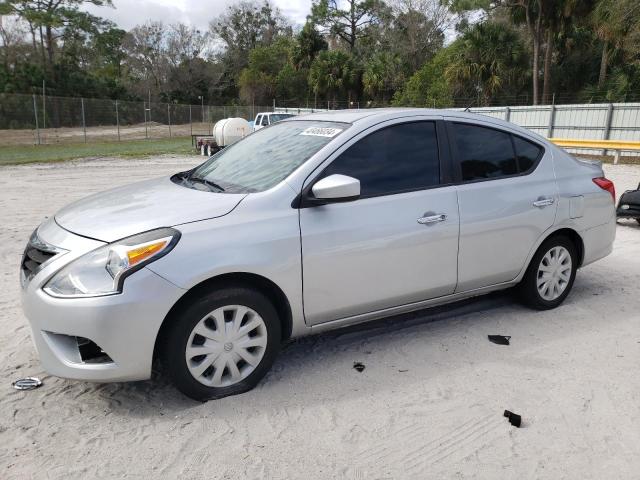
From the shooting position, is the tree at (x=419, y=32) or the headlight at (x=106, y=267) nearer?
the headlight at (x=106, y=267)

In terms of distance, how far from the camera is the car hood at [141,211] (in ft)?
10.1

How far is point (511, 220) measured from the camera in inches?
165

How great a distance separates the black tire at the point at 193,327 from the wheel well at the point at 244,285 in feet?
0.11

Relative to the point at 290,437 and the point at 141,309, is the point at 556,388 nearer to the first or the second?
the point at 290,437

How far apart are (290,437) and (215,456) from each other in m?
0.39

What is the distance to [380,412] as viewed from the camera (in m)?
3.12

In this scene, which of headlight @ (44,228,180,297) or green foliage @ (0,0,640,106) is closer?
headlight @ (44,228,180,297)

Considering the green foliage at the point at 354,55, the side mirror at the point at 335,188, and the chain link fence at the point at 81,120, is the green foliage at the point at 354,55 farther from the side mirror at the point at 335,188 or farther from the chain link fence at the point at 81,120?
the side mirror at the point at 335,188

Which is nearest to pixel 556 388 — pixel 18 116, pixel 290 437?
pixel 290 437

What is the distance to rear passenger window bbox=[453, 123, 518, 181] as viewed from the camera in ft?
13.4

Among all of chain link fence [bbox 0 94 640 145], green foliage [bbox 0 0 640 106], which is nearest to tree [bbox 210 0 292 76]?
green foliage [bbox 0 0 640 106]

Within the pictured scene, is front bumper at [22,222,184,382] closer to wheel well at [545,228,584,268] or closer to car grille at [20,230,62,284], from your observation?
car grille at [20,230,62,284]

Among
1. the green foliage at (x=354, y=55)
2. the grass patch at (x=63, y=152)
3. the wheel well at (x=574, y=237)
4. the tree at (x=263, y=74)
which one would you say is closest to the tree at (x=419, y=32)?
the green foliage at (x=354, y=55)

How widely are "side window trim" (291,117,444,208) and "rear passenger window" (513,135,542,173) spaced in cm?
75
